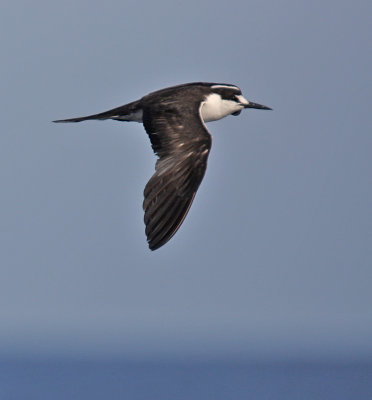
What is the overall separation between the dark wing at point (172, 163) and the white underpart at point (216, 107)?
92 cm

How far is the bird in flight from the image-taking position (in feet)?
78.8

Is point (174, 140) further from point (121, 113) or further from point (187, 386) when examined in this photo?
point (187, 386)

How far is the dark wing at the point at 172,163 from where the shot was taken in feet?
78.4

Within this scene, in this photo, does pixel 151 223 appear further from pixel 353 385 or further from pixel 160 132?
pixel 353 385

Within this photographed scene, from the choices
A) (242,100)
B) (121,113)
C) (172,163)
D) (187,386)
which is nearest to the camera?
(172,163)

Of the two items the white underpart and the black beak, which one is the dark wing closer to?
the white underpart

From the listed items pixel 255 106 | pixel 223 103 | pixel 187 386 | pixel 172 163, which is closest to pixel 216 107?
pixel 223 103

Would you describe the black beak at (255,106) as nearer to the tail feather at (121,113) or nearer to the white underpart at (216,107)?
the white underpart at (216,107)

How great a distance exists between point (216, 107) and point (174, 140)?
317cm

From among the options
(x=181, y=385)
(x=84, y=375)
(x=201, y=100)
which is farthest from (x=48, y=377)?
(x=201, y=100)

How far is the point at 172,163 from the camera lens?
82.6 ft

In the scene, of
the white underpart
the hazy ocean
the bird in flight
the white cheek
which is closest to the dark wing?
the bird in flight

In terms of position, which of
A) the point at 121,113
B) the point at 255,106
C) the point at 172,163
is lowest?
the point at 172,163

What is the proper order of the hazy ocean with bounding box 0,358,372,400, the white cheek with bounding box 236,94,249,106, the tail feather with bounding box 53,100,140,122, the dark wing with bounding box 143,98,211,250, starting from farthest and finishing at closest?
the hazy ocean with bounding box 0,358,372,400, the white cheek with bounding box 236,94,249,106, the tail feather with bounding box 53,100,140,122, the dark wing with bounding box 143,98,211,250
